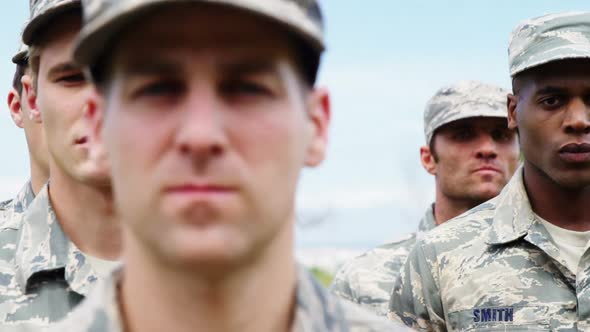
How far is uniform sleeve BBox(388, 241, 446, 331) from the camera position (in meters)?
6.39

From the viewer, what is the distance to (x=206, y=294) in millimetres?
3084

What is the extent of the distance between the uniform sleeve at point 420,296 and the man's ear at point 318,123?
10.3ft

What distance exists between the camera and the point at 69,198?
5262 millimetres

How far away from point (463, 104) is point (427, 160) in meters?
0.67

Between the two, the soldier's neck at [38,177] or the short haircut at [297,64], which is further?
the soldier's neck at [38,177]

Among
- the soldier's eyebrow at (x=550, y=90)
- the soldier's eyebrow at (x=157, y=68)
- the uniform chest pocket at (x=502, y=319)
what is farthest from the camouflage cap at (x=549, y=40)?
the soldier's eyebrow at (x=157, y=68)

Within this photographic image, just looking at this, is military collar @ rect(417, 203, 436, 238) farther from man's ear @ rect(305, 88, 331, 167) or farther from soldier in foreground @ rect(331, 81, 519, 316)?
man's ear @ rect(305, 88, 331, 167)

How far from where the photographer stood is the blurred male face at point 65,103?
198 inches

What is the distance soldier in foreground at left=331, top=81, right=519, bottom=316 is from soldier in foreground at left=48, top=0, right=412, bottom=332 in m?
5.47

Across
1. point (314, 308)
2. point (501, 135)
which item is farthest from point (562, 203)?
point (314, 308)

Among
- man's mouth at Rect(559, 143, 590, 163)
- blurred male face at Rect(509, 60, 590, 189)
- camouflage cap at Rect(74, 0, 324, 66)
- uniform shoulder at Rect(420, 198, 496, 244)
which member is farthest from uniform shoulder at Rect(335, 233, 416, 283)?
camouflage cap at Rect(74, 0, 324, 66)

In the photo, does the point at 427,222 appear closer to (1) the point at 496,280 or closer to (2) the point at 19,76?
(1) the point at 496,280

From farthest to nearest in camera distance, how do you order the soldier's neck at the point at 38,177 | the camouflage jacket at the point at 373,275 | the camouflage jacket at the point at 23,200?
the camouflage jacket at the point at 373,275 → the soldier's neck at the point at 38,177 → the camouflage jacket at the point at 23,200

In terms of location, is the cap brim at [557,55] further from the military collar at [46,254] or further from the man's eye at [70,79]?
the military collar at [46,254]
